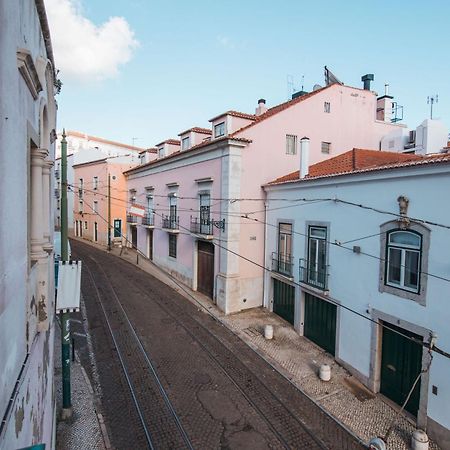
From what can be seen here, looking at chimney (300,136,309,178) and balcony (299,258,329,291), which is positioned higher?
chimney (300,136,309,178)

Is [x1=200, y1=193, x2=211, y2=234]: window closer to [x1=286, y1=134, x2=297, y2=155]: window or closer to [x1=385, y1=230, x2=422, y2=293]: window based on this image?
[x1=286, y1=134, x2=297, y2=155]: window

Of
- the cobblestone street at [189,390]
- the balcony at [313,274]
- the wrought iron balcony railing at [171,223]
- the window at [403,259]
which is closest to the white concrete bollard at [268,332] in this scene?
the cobblestone street at [189,390]

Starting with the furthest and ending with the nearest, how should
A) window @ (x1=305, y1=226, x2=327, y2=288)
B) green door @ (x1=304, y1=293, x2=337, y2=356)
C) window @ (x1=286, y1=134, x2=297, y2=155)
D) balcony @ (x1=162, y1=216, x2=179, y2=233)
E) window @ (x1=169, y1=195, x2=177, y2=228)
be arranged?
window @ (x1=169, y1=195, x2=177, y2=228) → balcony @ (x1=162, y1=216, x2=179, y2=233) → window @ (x1=286, y1=134, x2=297, y2=155) → window @ (x1=305, y1=226, x2=327, y2=288) → green door @ (x1=304, y1=293, x2=337, y2=356)

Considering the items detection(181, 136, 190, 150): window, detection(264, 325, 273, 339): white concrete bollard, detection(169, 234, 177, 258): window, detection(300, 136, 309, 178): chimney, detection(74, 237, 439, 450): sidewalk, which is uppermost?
A: detection(181, 136, 190, 150): window

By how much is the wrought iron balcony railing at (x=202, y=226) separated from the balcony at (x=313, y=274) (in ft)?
19.5

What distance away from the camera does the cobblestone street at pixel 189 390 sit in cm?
901

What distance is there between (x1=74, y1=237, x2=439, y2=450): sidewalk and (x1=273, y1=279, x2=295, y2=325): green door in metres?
0.33

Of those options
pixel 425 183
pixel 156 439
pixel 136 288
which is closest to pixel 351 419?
pixel 156 439

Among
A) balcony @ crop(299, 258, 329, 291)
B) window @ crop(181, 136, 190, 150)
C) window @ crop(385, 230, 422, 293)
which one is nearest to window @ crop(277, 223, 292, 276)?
balcony @ crop(299, 258, 329, 291)

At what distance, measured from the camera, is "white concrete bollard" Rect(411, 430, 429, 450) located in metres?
8.61

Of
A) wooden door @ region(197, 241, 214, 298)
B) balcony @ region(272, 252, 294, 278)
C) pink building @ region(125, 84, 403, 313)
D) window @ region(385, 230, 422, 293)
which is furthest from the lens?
wooden door @ region(197, 241, 214, 298)

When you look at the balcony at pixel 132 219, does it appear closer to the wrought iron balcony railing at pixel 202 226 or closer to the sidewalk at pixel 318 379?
the wrought iron balcony railing at pixel 202 226

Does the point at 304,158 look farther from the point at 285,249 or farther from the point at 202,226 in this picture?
the point at 202,226

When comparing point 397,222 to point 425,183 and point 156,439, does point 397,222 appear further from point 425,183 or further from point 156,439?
point 156,439
